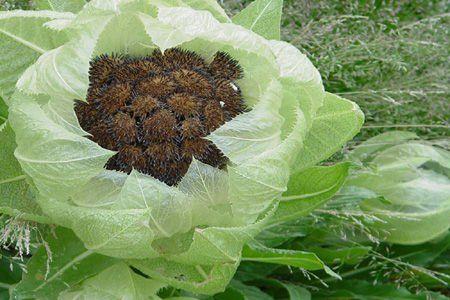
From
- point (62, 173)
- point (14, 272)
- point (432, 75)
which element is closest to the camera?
point (62, 173)

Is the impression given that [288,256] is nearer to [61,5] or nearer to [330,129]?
[330,129]

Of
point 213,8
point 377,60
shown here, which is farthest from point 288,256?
point 377,60

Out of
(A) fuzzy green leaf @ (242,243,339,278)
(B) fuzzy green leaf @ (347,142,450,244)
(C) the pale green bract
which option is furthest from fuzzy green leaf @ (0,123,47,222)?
(B) fuzzy green leaf @ (347,142,450,244)

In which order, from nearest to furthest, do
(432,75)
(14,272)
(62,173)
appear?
1. (62,173)
2. (14,272)
3. (432,75)

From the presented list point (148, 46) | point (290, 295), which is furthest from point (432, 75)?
point (148, 46)

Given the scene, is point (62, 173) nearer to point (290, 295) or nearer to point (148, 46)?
point (148, 46)

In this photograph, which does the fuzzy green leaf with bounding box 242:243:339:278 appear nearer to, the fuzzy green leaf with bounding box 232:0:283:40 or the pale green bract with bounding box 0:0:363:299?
the pale green bract with bounding box 0:0:363:299
